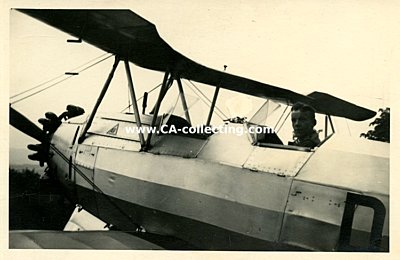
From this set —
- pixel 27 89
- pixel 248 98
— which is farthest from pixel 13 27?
pixel 248 98

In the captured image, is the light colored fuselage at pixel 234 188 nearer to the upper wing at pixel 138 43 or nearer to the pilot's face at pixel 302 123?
the pilot's face at pixel 302 123

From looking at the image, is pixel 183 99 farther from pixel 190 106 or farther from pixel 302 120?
pixel 302 120

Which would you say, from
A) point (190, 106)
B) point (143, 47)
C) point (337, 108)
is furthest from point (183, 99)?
point (337, 108)

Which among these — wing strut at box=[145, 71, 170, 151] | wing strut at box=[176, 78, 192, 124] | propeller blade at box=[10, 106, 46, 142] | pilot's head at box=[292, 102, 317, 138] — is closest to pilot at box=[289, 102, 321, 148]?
pilot's head at box=[292, 102, 317, 138]

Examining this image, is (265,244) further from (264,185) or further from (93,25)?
(93,25)

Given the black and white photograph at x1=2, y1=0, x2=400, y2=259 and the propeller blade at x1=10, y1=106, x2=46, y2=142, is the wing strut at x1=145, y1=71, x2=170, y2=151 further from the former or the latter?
the propeller blade at x1=10, y1=106, x2=46, y2=142

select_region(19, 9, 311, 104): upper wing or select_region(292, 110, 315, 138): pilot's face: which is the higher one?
select_region(19, 9, 311, 104): upper wing

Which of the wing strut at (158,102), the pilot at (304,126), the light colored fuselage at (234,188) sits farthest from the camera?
the wing strut at (158,102)

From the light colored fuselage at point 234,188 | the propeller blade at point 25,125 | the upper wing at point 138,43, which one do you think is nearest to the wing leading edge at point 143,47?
the upper wing at point 138,43
